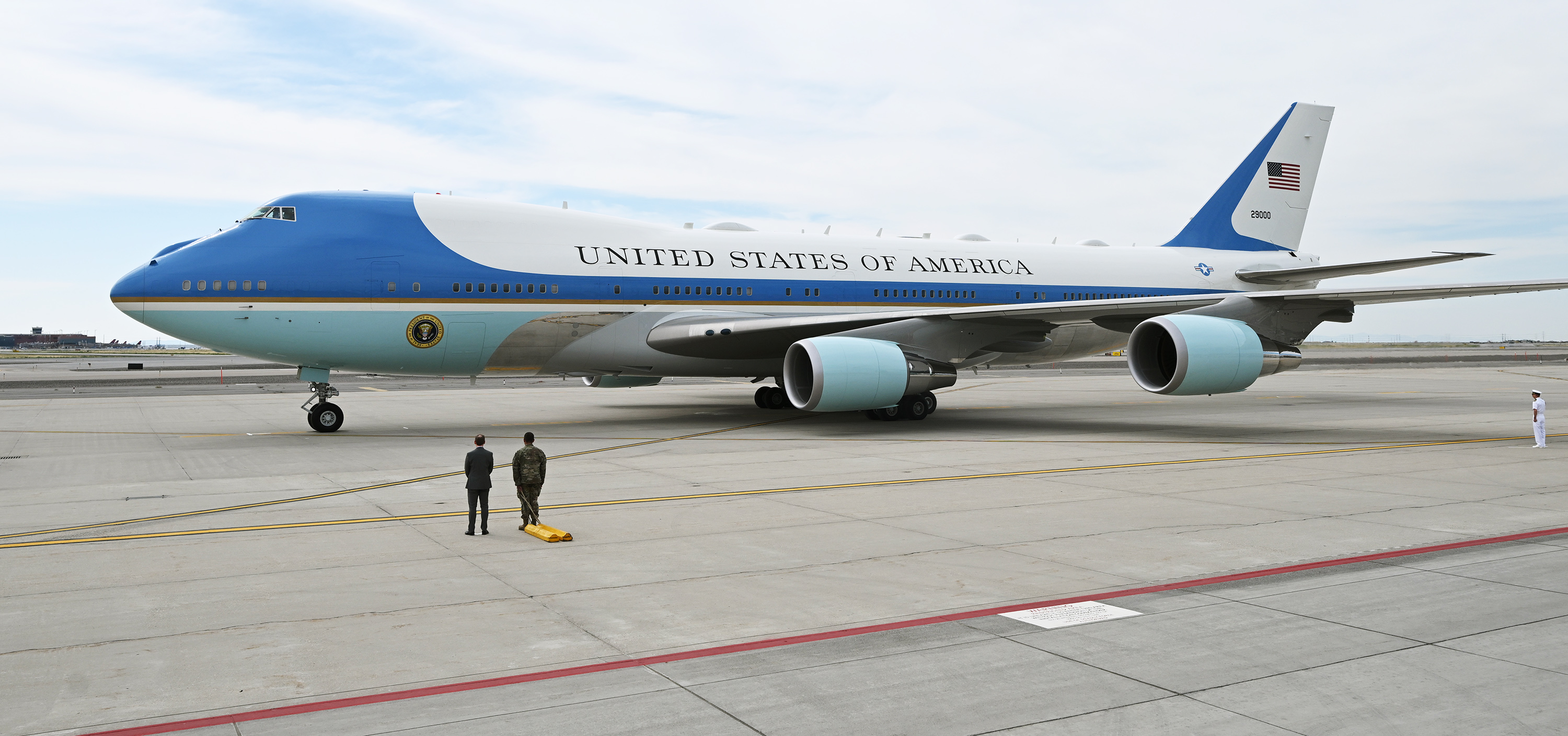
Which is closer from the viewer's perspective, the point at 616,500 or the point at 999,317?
the point at 616,500

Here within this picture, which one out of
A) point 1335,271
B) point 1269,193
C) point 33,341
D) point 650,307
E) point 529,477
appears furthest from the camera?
point 33,341

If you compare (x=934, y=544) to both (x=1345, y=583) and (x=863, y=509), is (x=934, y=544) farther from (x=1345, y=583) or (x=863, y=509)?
(x=1345, y=583)

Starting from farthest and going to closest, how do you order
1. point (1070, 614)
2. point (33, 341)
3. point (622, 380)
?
point (33, 341)
point (622, 380)
point (1070, 614)

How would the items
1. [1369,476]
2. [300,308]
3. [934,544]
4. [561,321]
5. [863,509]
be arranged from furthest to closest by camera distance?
1. [561,321]
2. [300,308]
3. [1369,476]
4. [863,509]
5. [934,544]

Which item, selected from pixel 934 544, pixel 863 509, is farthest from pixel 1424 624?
pixel 863 509

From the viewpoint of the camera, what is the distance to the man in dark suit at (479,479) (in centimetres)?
980

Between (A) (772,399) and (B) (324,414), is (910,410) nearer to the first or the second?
(A) (772,399)

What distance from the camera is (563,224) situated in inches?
815

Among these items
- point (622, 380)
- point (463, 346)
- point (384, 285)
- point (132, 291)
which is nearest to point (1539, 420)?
point (622, 380)

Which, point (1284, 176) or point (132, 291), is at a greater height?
point (1284, 176)

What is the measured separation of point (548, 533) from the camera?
9.78 meters

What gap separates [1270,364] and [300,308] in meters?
18.5

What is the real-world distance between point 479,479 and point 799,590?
147 inches

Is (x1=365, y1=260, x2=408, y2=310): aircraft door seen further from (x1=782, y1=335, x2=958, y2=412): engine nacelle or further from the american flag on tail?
the american flag on tail
